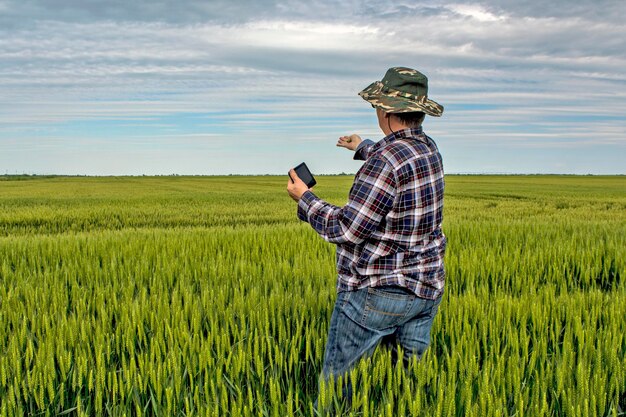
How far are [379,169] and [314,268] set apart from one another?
3195mm

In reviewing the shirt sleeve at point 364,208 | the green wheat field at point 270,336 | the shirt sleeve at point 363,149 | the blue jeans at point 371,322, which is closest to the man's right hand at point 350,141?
the shirt sleeve at point 363,149

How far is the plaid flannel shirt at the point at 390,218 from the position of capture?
7.47 ft

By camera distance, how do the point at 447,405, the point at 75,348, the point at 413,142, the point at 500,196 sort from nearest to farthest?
1. the point at 447,405
2. the point at 413,142
3. the point at 75,348
4. the point at 500,196

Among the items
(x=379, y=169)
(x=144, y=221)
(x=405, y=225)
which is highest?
(x=379, y=169)

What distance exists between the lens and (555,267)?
5789 mm

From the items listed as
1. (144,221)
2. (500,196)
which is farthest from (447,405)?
(500,196)

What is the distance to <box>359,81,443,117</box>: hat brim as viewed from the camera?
90.7 inches

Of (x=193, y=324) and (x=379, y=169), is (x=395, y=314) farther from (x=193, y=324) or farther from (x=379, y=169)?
(x=193, y=324)

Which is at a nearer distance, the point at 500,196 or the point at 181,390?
the point at 181,390

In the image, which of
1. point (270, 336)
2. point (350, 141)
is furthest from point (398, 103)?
point (270, 336)

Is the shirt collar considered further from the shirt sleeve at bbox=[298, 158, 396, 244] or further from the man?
the shirt sleeve at bbox=[298, 158, 396, 244]

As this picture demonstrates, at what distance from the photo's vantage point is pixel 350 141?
2965 millimetres

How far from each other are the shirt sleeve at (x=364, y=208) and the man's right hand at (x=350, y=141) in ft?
2.05

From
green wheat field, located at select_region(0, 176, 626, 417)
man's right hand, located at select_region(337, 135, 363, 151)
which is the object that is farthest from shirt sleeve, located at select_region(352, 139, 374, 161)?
green wheat field, located at select_region(0, 176, 626, 417)
